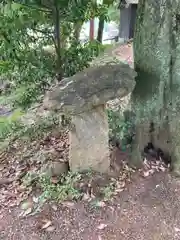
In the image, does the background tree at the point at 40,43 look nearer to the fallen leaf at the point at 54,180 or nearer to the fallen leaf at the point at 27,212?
the fallen leaf at the point at 54,180

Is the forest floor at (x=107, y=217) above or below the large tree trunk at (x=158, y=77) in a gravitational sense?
below

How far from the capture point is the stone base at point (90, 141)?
274cm

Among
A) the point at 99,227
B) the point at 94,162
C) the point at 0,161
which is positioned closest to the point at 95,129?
the point at 94,162

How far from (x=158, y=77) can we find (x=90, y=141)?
36.4 inches

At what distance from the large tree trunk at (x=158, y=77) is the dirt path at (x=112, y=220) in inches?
17.8

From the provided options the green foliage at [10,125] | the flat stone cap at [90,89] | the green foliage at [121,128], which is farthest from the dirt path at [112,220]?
the green foliage at [10,125]

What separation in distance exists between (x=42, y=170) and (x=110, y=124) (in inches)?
34.8

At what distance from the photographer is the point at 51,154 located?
11.1 ft

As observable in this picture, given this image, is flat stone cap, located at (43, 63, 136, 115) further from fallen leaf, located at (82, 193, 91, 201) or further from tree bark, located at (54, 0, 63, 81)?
tree bark, located at (54, 0, 63, 81)

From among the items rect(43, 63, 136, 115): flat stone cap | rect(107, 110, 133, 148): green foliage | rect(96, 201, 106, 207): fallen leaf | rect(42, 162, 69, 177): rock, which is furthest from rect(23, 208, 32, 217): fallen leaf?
rect(107, 110, 133, 148): green foliage

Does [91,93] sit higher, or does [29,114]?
[91,93]

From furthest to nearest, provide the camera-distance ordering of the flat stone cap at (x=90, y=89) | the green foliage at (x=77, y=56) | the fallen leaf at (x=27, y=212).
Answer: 1. the green foliage at (x=77, y=56)
2. the fallen leaf at (x=27, y=212)
3. the flat stone cap at (x=90, y=89)

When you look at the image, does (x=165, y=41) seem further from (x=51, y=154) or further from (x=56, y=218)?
(x=56, y=218)

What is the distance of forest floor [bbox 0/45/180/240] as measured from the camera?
104 inches
